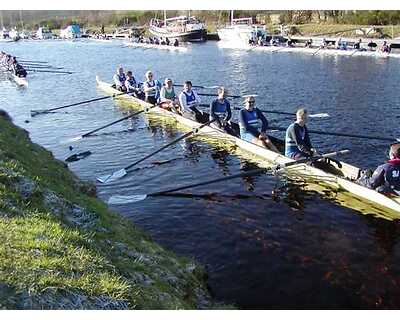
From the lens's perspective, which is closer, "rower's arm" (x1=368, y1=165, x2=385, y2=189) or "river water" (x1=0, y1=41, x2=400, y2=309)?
"river water" (x1=0, y1=41, x2=400, y2=309)

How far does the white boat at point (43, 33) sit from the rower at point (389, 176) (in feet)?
406

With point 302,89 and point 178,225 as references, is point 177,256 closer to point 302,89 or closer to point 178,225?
point 178,225

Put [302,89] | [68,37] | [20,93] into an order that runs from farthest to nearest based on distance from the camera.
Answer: [68,37] → [20,93] → [302,89]

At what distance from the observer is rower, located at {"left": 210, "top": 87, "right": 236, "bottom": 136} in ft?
71.7

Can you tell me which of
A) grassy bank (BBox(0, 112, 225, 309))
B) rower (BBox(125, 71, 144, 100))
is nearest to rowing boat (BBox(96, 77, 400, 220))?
grassy bank (BBox(0, 112, 225, 309))

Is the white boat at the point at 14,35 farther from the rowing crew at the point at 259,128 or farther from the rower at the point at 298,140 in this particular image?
the rower at the point at 298,140

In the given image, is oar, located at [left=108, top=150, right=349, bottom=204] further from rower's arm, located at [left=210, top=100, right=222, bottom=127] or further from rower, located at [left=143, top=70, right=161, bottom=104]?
rower, located at [left=143, top=70, right=161, bottom=104]

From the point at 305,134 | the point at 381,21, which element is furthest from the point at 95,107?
the point at 381,21

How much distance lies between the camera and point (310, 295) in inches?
396

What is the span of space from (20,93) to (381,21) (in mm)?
47982

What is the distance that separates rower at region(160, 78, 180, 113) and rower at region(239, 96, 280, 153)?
7.40m

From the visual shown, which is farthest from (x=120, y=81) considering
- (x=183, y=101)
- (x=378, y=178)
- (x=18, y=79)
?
(x=378, y=178)

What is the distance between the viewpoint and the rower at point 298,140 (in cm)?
1641

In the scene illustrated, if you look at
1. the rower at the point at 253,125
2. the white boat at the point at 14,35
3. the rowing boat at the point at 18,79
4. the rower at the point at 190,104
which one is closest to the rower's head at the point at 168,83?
the rower at the point at 190,104
